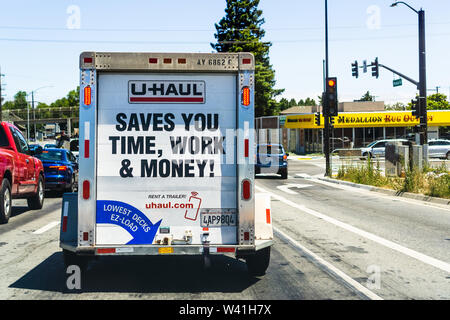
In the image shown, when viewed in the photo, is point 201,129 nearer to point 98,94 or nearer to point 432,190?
point 98,94

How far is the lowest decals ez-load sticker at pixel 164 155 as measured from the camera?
20.6 ft

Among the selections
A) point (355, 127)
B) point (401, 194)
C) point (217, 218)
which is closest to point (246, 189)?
point (217, 218)

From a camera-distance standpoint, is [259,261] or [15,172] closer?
[259,261]

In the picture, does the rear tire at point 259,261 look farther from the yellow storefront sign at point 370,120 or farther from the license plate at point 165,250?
the yellow storefront sign at point 370,120

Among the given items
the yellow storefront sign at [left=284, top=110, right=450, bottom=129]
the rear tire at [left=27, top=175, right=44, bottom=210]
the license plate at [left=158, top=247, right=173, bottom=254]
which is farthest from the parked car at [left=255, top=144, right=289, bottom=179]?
the yellow storefront sign at [left=284, top=110, right=450, bottom=129]

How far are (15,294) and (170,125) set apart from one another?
2669 mm

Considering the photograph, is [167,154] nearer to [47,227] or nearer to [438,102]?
[47,227]

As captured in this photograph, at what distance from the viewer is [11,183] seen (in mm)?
12703

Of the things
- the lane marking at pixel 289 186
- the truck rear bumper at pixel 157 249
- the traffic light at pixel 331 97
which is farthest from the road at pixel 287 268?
the traffic light at pixel 331 97

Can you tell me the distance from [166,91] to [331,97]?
2281 centimetres

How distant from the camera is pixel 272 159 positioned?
89.2 feet

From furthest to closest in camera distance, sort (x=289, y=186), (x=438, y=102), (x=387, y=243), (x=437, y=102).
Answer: (x=438, y=102)
(x=437, y=102)
(x=289, y=186)
(x=387, y=243)

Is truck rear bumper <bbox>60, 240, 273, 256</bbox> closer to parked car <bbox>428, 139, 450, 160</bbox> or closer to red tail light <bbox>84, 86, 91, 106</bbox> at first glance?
Result: red tail light <bbox>84, 86, 91, 106</bbox>

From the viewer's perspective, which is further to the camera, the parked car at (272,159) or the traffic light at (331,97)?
the traffic light at (331,97)
